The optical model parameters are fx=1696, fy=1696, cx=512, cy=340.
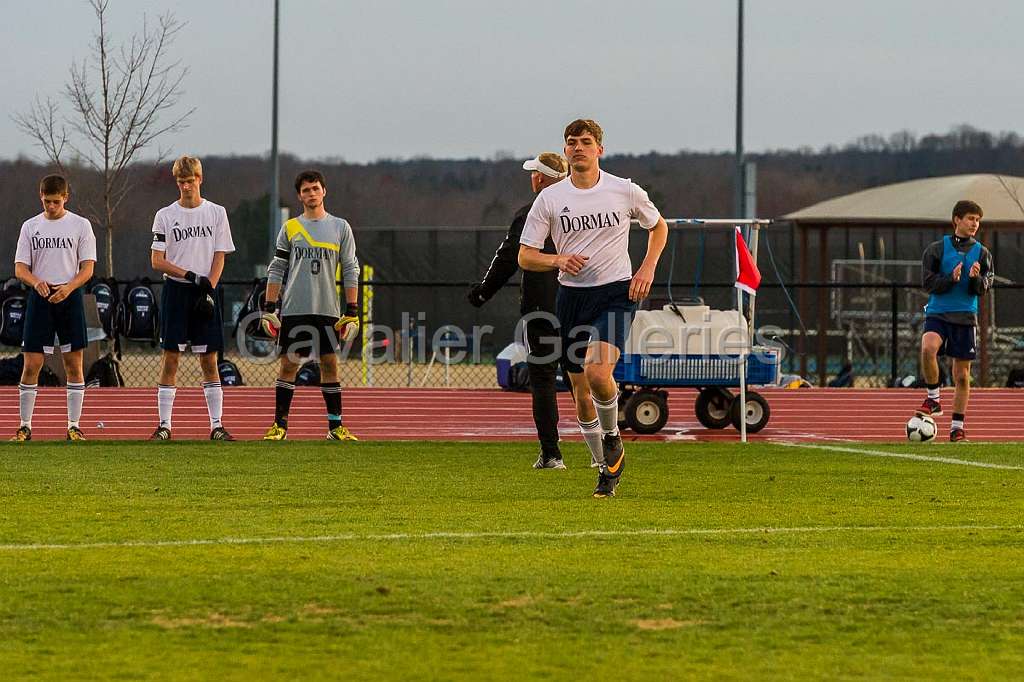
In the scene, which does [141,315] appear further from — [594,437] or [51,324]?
[594,437]

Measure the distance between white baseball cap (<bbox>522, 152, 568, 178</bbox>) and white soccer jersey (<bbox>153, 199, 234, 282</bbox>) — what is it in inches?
117

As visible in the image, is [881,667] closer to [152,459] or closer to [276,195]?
[152,459]

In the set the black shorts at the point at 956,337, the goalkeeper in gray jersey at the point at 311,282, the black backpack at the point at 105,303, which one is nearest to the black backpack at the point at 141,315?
the black backpack at the point at 105,303

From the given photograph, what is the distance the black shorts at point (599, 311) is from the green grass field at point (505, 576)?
0.86 m

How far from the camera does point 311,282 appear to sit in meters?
12.6

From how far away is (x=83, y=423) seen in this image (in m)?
16.2

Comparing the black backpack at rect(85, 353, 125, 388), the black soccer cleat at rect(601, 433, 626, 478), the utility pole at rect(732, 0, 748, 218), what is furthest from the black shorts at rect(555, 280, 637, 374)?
the utility pole at rect(732, 0, 748, 218)

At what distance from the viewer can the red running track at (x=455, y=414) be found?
51.7ft

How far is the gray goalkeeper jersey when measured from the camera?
12570 millimetres

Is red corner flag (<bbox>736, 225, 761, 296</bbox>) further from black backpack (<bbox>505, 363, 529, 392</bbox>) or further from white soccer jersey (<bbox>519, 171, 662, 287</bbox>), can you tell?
black backpack (<bbox>505, 363, 529, 392</bbox>)

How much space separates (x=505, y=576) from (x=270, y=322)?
7.15 m

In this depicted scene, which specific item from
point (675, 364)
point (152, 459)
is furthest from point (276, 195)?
point (152, 459)

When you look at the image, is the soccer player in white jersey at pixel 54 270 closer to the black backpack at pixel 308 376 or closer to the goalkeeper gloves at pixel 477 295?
the goalkeeper gloves at pixel 477 295

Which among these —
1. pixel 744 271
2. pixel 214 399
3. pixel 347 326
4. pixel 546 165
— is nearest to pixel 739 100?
pixel 744 271
